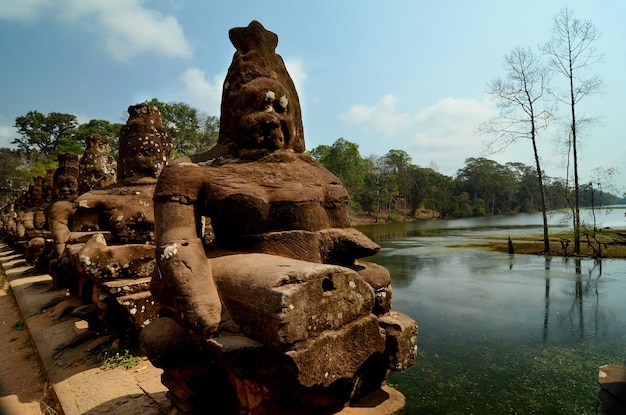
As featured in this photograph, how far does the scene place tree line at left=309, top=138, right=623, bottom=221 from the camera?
44.8 m

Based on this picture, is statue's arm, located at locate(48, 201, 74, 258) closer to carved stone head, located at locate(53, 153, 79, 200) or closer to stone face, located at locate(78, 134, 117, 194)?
stone face, located at locate(78, 134, 117, 194)

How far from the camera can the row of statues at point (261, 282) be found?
158cm

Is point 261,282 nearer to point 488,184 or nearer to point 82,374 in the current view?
point 82,374

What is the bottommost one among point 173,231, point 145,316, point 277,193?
point 145,316

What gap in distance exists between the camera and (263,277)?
1.67 meters

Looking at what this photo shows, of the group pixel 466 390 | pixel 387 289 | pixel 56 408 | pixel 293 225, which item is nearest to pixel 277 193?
pixel 293 225

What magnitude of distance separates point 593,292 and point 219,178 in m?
A: 9.53

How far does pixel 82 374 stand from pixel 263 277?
8.89 feet

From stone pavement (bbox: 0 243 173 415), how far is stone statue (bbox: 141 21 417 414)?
0.67 metres

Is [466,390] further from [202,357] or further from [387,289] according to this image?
[202,357]

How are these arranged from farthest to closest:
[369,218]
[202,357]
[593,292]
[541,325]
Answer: [369,218] < [593,292] < [541,325] < [202,357]

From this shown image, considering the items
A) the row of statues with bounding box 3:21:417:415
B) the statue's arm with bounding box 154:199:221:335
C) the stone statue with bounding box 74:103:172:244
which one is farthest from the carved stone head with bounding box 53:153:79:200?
the statue's arm with bounding box 154:199:221:335

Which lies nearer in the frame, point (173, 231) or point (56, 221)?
point (173, 231)

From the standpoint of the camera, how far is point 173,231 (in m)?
2.18
